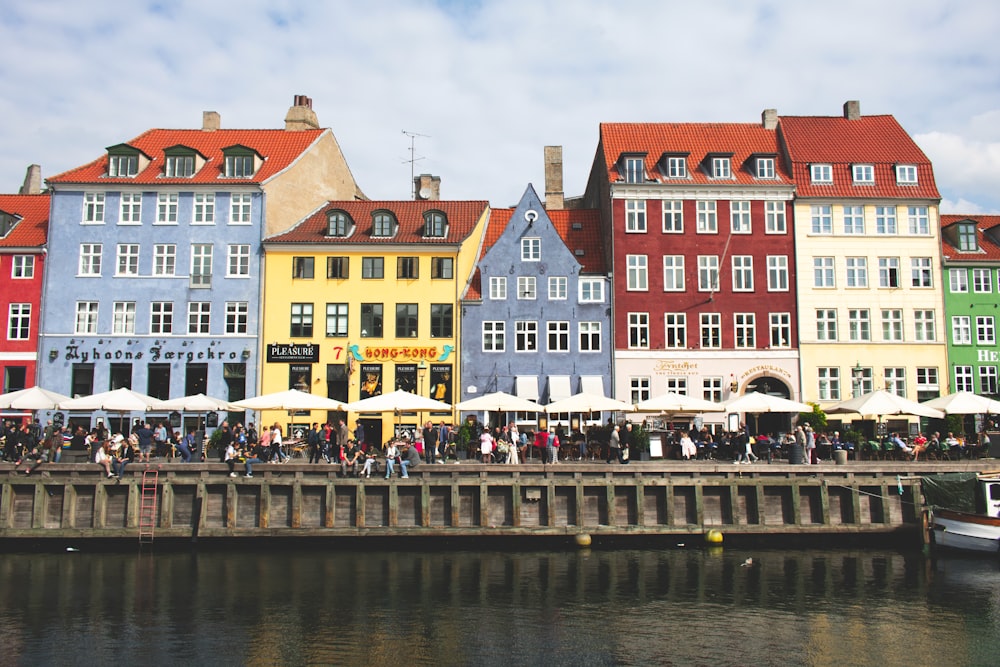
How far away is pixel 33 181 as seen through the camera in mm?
55938

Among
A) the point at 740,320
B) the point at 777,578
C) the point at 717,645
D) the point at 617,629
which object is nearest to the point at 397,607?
the point at 617,629

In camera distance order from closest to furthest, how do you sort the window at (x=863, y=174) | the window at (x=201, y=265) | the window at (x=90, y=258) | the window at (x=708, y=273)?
1. the window at (x=201, y=265)
2. the window at (x=90, y=258)
3. the window at (x=708, y=273)
4. the window at (x=863, y=174)

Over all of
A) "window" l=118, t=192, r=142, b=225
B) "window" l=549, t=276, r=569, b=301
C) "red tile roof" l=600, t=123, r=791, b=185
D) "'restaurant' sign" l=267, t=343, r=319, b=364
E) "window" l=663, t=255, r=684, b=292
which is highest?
"red tile roof" l=600, t=123, r=791, b=185

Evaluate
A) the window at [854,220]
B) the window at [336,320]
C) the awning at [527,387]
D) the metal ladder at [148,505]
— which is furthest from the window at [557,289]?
the metal ladder at [148,505]

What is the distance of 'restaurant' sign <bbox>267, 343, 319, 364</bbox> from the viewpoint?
44750 millimetres

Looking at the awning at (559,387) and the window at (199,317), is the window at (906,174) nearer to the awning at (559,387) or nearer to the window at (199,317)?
the awning at (559,387)

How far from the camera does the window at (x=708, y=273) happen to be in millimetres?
46031

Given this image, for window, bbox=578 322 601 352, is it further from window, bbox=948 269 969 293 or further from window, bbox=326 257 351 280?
window, bbox=948 269 969 293

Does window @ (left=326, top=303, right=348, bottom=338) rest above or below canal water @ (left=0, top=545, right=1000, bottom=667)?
above

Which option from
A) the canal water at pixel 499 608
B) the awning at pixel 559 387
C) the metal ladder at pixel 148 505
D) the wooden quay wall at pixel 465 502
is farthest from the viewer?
the awning at pixel 559 387

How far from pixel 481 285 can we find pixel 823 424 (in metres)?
18.2

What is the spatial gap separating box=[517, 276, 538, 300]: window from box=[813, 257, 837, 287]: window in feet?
49.8

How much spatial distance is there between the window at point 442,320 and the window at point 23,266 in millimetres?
21720

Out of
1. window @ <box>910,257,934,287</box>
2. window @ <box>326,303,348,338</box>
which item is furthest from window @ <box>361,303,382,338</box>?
window @ <box>910,257,934,287</box>
